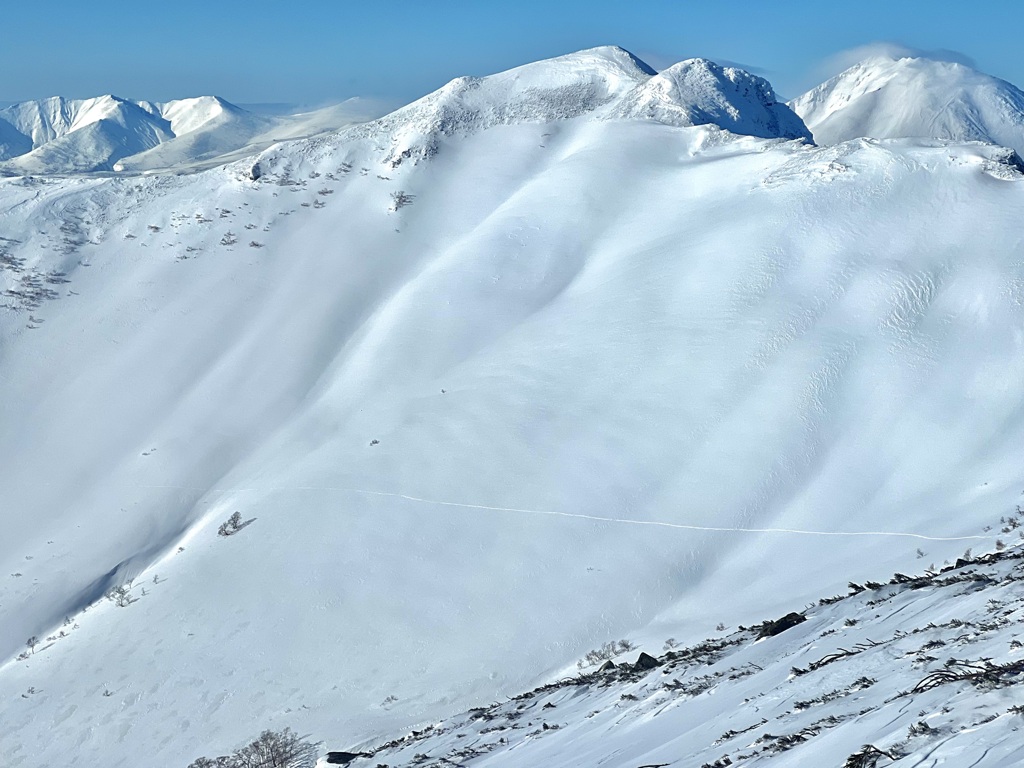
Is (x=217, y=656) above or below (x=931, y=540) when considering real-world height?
below

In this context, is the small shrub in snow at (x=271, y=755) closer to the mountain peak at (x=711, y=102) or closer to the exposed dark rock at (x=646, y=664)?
the exposed dark rock at (x=646, y=664)

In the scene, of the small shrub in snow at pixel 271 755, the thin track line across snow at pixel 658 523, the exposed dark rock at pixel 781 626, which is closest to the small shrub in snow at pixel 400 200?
the thin track line across snow at pixel 658 523

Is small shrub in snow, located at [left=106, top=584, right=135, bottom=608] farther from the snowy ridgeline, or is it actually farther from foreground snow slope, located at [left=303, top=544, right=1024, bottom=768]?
foreground snow slope, located at [left=303, top=544, right=1024, bottom=768]

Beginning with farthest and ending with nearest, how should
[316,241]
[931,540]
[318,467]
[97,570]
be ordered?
[316,241] < [318,467] < [97,570] < [931,540]

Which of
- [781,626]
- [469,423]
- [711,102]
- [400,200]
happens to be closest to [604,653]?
[781,626]

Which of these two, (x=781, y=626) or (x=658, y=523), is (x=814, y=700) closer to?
(x=781, y=626)

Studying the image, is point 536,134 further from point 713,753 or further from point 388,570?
point 713,753

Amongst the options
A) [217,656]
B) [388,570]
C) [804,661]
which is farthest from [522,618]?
[804,661]
